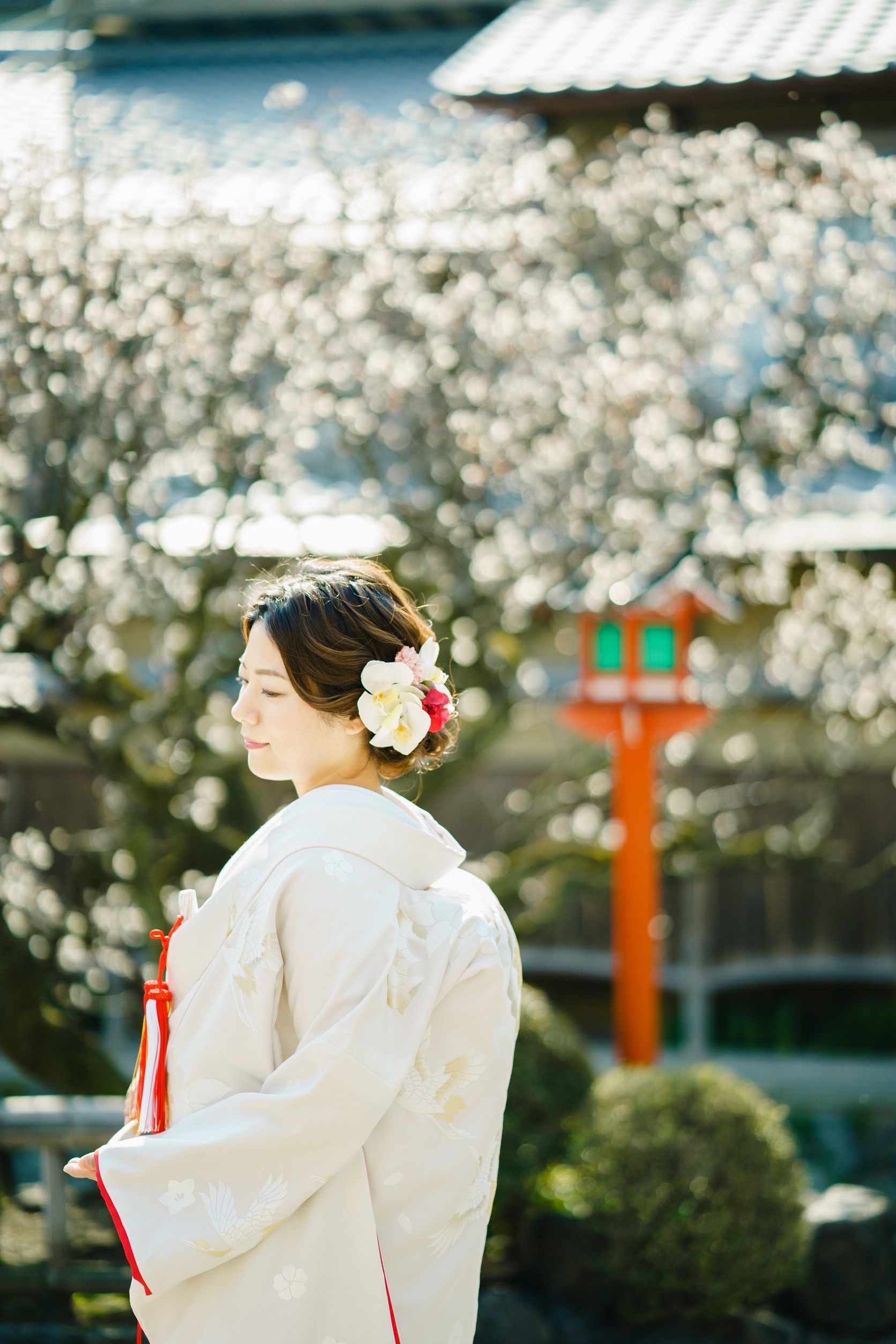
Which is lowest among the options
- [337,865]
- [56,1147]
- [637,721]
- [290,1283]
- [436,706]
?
[56,1147]

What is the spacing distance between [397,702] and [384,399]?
11.4ft

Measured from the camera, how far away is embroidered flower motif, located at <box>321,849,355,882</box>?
1.95 metres

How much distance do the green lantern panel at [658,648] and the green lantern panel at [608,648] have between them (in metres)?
0.10

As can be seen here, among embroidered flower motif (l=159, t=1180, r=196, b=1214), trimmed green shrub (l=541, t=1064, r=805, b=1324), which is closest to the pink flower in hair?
embroidered flower motif (l=159, t=1180, r=196, b=1214)

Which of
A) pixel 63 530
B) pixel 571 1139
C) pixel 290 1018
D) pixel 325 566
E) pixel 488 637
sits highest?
pixel 325 566

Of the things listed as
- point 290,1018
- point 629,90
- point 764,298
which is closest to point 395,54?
point 629,90

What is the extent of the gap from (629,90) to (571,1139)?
5.58 meters

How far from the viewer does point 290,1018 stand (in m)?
1.99

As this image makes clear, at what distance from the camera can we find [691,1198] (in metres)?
4.00

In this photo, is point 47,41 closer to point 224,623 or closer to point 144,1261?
point 224,623

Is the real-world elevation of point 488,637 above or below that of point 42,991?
above

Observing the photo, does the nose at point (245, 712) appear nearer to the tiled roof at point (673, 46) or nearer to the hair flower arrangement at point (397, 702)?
the hair flower arrangement at point (397, 702)

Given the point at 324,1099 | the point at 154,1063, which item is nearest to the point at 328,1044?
the point at 324,1099

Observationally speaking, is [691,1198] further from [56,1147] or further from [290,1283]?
[290,1283]
